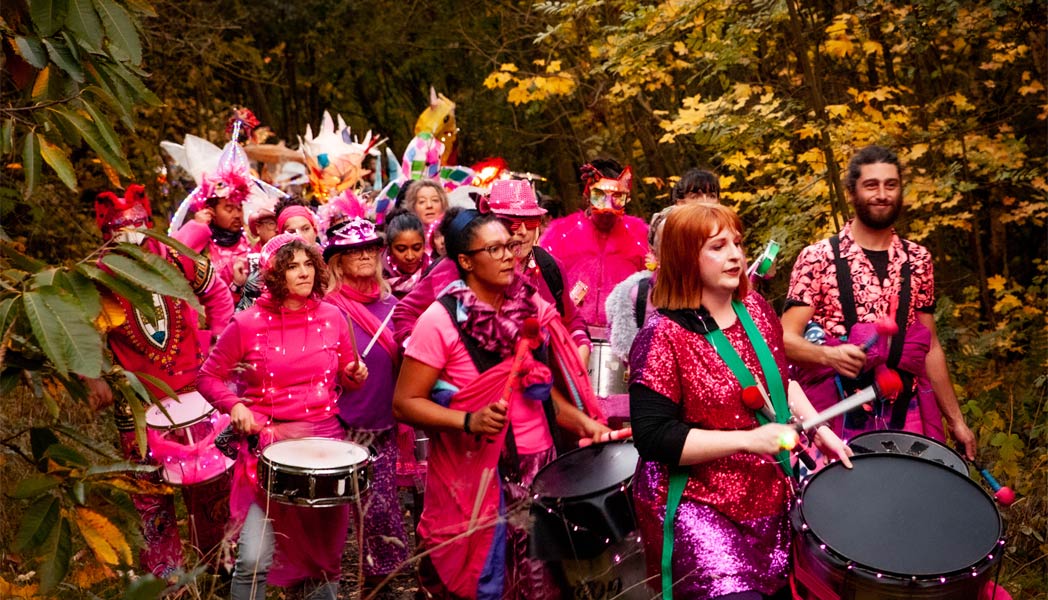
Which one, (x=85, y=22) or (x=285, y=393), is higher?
(x=85, y=22)

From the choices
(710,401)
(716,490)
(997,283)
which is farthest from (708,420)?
(997,283)

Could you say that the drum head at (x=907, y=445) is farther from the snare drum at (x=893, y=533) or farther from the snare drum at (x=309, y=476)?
the snare drum at (x=309, y=476)

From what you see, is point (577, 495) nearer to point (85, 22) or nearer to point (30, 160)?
point (30, 160)

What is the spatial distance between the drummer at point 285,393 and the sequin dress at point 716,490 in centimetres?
221

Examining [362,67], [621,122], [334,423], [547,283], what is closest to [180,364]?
[334,423]

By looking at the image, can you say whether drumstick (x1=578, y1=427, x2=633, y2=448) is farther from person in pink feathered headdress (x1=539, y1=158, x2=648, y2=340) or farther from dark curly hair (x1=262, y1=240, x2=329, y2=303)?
person in pink feathered headdress (x1=539, y1=158, x2=648, y2=340)

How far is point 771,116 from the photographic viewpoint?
32.2ft

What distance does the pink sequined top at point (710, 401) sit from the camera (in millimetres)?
3941

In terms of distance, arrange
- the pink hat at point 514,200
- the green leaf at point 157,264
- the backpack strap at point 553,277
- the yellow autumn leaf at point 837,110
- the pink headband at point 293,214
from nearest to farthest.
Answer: the green leaf at point 157,264 < the backpack strap at point 553,277 < the pink hat at point 514,200 < the pink headband at point 293,214 < the yellow autumn leaf at point 837,110

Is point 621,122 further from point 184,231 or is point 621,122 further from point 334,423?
point 334,423

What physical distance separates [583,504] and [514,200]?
2.81 m

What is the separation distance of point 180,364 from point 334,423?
1353 mm

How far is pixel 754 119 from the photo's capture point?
9828 mm

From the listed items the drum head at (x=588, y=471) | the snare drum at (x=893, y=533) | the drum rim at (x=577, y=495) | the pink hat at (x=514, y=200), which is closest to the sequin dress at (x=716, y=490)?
the snare drum at (x=893, y=533)
